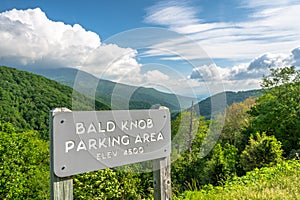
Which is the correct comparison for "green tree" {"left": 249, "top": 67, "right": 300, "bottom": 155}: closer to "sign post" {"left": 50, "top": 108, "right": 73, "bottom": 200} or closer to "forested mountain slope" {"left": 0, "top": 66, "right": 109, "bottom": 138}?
"sign post" {"left": 50, "top": 108, "right": 73, "bottom": 200}

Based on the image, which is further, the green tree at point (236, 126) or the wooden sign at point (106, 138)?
the green tree at point (236, 126)

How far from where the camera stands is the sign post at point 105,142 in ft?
8.26

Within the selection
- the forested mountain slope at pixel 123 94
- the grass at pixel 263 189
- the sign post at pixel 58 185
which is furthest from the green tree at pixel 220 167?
the sign post at pixel 58 185

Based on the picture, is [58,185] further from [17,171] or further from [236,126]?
[236,126]

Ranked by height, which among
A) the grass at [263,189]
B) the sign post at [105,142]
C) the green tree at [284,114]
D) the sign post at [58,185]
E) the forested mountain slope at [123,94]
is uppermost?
the green tree at [284,114]

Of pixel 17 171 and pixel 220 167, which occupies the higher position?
pixel 17 171

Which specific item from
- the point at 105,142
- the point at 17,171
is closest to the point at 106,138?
the point at 105,142

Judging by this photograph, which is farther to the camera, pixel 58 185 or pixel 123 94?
pixel 123 94

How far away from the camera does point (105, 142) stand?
113 inches

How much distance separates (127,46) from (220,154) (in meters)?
16.1

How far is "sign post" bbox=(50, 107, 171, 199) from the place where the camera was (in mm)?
2518

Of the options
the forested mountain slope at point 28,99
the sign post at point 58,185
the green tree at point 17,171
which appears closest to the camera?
the sign post at point 58,185

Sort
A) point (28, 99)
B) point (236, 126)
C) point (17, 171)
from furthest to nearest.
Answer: point (28, 99), point (236, 126), point (17, 171)

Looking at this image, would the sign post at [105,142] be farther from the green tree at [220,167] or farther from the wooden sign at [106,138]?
the green tree at [220,167]
